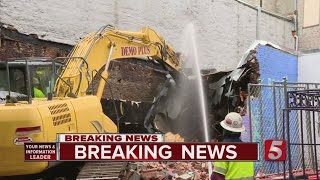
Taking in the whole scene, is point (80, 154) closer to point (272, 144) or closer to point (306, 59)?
point (272, 144)

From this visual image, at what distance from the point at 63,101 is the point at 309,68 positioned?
8.19 metres

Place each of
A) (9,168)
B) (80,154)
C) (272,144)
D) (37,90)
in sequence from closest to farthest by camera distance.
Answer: (80,154) → (272,144) → (9,168) → (37,90)

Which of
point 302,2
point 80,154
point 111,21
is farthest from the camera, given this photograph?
point 302,2

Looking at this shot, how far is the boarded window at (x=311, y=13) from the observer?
23203 mm

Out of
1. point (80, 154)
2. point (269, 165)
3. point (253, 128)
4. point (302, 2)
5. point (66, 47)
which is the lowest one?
point (269, 165)

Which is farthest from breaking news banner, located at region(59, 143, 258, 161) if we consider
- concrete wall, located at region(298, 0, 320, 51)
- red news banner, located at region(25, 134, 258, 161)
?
concrete wall, located at region(298, 0, 320, 51)

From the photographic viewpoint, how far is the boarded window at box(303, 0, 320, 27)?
2320cm

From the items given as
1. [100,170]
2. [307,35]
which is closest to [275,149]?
[100,170]

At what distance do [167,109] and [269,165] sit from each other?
5.45 metres

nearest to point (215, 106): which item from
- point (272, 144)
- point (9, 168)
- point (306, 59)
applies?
point (306, 59)

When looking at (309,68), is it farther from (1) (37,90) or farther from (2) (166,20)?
(1) (37,90)

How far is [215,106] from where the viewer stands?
14.9 metres

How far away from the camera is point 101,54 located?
10.7 meters

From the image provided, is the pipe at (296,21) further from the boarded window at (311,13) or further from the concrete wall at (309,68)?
the concrete wall at (309,68)
